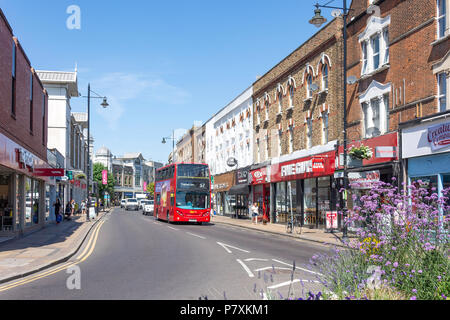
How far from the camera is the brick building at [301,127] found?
27344 millimetres

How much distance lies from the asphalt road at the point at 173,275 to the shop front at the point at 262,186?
19535 millimetres

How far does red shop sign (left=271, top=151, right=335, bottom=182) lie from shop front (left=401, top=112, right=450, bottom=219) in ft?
21.8

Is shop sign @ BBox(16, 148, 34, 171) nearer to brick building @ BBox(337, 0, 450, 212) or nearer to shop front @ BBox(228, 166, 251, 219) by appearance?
brick building @ BBox(337, 0, 450, 212)

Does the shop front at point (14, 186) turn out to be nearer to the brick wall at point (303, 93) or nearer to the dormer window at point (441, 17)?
the brick wall at point (303, 93)

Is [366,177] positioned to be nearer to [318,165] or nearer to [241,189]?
[318,165]

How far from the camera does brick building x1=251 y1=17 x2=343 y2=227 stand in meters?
27.3

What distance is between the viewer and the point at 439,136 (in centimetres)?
1819

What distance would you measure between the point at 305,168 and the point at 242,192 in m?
14.0

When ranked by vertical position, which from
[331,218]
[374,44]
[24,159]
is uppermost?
[374,44]

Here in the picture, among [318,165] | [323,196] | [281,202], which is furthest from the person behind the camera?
[281,202]

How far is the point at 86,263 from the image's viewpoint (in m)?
13.5

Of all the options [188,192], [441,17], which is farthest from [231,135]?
[441,17]

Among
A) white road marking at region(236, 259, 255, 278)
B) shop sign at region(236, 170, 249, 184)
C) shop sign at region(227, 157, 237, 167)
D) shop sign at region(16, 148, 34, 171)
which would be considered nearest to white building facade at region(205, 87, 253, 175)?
shop sign at region(227, 157, 237, 167)
